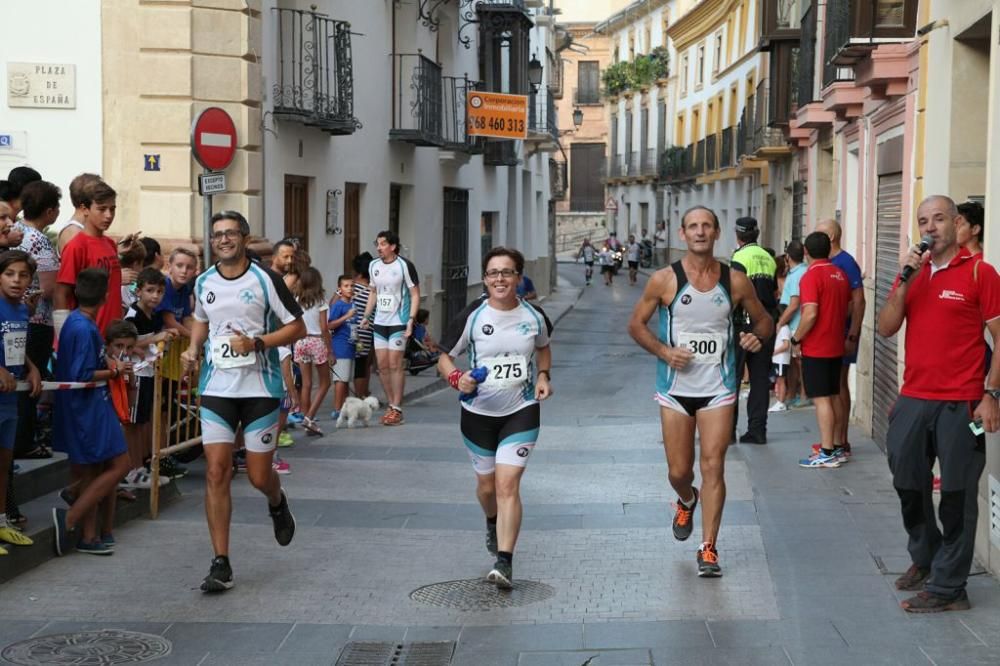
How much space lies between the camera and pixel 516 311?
7828 mm

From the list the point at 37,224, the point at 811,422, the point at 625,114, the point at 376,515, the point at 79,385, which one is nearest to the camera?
the point at 79,385

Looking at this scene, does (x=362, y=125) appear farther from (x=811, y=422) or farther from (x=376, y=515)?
(x=376, y=515)

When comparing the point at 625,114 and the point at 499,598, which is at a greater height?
the point at 625,114

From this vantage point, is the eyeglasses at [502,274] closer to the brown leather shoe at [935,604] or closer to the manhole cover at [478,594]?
the manhole cover at [478,594]

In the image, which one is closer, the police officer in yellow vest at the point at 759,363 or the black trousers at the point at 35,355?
the black trousers at the point at 35,355

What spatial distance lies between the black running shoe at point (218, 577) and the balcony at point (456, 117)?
18073mm

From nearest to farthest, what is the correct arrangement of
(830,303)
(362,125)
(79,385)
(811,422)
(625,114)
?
(79,385) → (830,303) → (811,422) → (362,125) → (625,114)

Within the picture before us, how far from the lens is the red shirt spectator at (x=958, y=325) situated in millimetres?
6945

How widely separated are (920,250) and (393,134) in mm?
16515

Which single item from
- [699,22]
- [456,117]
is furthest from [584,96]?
[456,117]

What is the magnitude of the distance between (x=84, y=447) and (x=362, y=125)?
44.5ft

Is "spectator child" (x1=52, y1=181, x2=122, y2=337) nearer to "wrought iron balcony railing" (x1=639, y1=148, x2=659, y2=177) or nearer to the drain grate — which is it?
the drain grate

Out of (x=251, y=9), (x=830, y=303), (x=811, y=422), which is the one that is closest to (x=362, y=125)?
(x=251, y=9)

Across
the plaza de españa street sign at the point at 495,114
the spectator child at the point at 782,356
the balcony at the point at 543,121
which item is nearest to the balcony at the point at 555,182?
the balcony at the point at 543,121
